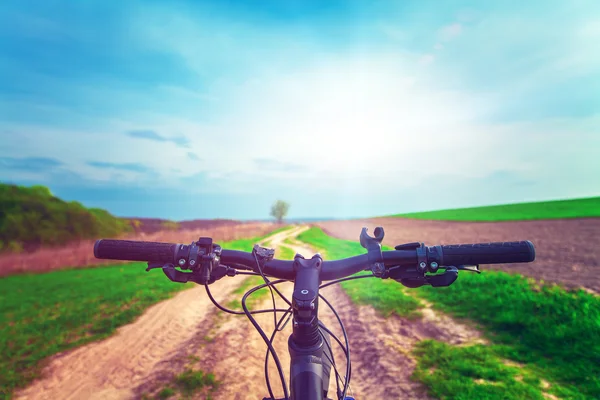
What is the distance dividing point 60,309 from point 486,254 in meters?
11.7

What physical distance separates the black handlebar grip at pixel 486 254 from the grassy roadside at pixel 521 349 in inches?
130

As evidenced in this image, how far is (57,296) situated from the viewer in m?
10.7

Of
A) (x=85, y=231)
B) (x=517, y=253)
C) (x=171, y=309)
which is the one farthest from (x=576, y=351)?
(x=85, y=231)

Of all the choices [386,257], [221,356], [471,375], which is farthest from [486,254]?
[221,356]

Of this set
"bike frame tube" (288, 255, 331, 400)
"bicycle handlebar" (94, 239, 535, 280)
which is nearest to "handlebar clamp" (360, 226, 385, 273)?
"bicycle handlebar" (94, 239, 535, 280)

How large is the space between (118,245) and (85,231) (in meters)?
34.7

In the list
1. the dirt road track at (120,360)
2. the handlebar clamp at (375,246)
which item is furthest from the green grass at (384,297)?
the handlebar clamp at (375,246)

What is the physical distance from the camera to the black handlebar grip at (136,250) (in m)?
1.97

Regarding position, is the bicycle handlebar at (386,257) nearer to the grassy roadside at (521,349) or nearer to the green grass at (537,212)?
the grassy roadside at (521,349)

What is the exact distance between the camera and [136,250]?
2.05m

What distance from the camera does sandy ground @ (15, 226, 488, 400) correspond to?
15.6 feet

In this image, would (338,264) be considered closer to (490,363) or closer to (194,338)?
(490,363)

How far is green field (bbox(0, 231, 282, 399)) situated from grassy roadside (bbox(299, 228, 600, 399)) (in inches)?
287

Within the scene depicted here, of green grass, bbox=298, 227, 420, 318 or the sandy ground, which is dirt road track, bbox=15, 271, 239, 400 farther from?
green grass, bbox=298, 227, 420, 318
